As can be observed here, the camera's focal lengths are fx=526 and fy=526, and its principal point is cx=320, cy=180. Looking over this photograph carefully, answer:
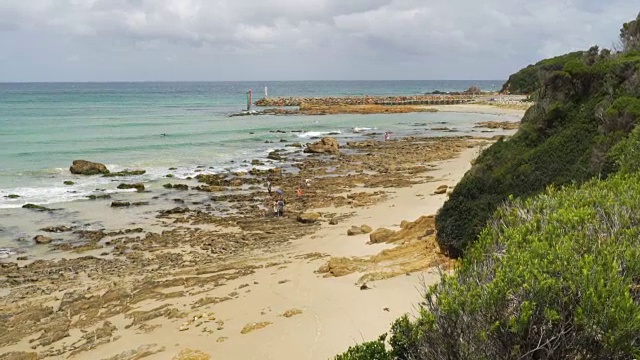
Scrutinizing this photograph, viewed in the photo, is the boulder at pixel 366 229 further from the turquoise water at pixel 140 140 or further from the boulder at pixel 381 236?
the turquoise water at pixel 140 140

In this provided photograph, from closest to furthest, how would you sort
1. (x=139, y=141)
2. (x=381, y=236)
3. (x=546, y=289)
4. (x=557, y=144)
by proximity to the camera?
(x=546, y=289) → (x=557, y=144) → (x=381, y=236) → (x=139, y=141)

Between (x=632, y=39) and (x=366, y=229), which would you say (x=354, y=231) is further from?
(x=632, y=39)

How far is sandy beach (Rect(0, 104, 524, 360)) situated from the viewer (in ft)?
31.4

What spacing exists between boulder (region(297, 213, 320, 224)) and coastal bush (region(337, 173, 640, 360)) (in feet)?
42.5

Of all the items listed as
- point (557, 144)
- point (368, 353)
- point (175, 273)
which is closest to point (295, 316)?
point (368, 353)

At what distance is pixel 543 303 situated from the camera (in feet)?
14.9

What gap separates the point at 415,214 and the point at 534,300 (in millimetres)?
13453

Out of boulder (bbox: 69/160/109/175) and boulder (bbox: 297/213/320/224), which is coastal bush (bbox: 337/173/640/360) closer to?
boulder (bbox: 297/213/320/224)

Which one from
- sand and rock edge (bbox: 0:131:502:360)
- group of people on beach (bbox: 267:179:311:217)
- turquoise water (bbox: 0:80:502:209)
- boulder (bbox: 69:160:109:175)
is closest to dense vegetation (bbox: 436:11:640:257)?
sand and rock edge (bbox: 0:131:502:360)

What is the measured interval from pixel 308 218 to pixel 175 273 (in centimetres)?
609

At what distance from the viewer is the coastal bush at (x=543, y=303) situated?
4309mm

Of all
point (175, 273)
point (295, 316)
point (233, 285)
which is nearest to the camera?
point (295, 316)

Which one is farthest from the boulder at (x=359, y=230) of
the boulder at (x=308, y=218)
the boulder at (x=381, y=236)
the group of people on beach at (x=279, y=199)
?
the group of people on beach at (x=279, y=199)

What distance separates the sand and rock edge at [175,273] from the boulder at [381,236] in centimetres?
3
